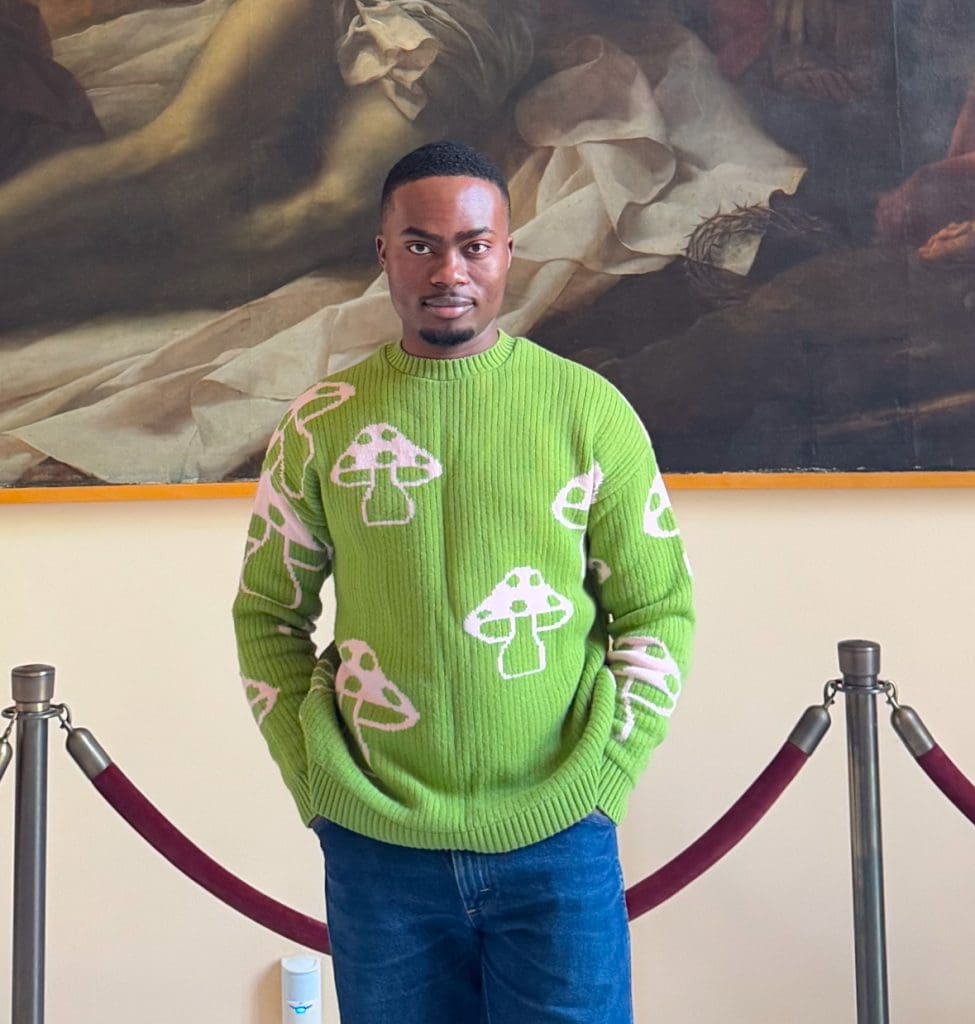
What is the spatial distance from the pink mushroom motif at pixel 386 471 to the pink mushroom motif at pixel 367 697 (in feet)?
0.59

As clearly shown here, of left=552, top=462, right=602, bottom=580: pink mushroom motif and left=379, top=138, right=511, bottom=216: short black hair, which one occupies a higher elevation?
left=379, top=138, right=511, bottom=216: short black hair

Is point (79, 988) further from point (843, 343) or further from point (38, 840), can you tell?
point (843, 343)

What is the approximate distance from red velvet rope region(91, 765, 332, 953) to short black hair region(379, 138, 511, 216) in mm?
1210

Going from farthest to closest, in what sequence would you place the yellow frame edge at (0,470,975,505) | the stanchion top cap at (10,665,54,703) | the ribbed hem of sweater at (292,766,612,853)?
the yellow frame edge at (0,470,975,505)
the stanchion top cap at (10,665,54,703)
the ribbed hem of sweater at (292,766,612,853)

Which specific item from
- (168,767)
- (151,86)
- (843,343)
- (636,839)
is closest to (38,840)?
(168,767)

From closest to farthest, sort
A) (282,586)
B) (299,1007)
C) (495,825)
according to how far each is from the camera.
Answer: (495,825) < (282,586) < (299,1007)

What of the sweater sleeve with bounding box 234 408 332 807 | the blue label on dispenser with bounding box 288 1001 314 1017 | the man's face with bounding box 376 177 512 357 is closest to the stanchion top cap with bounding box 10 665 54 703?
the sweater sleeve with bounding box 234 408 332 807

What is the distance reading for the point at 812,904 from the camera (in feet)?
9.94

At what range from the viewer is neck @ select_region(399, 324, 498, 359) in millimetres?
1665

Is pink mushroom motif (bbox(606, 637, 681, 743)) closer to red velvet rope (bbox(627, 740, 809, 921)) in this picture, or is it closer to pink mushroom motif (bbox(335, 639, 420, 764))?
pink mushroom motif (bbox(335, 639, 420, 764))

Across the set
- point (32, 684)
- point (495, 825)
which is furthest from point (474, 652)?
point (32, 684)

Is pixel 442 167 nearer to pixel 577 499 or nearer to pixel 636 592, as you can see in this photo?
pixel 577 499

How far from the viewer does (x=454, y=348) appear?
1.66 meters

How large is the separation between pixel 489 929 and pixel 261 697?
1.49ft
